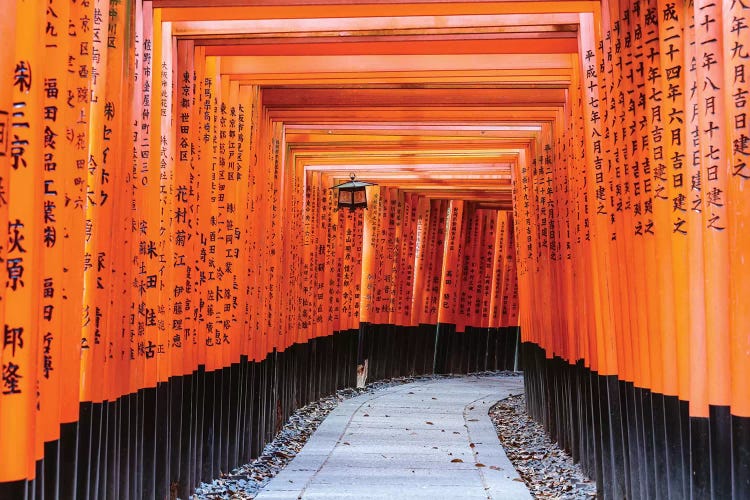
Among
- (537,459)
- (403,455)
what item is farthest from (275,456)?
(537,459)

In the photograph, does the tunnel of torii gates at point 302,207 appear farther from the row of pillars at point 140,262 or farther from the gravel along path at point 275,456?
the gravel along path at point 275,456

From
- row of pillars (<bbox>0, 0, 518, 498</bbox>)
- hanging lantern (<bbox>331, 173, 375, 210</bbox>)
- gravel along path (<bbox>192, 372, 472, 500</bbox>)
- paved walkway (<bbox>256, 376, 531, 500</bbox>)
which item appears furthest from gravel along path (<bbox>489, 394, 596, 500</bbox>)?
hanging lantern (<bbox>331, 173, 375, 210</bbox>)

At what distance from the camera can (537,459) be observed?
8.45 m

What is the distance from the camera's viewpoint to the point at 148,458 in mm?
5363

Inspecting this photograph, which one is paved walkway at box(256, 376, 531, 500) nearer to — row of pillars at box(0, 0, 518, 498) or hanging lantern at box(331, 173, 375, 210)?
row of pillars at box(0, 0, 518, 498)

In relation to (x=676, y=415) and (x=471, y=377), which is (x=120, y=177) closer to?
(x=676, y=415)

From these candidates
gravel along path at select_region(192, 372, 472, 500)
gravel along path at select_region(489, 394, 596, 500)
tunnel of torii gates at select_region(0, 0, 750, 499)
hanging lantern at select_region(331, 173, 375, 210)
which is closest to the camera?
tunnel of torii gates at select_region(0, 0, 750, 499)

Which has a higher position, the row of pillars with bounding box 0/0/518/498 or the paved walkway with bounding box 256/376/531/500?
the row of pillars with bounding box 0/0/518/498

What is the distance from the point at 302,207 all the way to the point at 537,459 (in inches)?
208

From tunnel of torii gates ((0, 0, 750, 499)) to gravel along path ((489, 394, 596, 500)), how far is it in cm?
20

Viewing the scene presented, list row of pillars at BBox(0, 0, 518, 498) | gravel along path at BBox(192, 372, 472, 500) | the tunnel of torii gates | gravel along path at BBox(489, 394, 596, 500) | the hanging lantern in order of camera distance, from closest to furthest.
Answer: row of pillars at BBox(0, 0, 518, 498) < the tunnel of torii gates < gravel along path at BBox(192, 372, 472, 500) < gravel along path at BBox(489, 394, 596, 500) < the hanging lantern

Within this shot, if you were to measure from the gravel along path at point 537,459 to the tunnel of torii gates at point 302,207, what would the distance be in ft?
0.67

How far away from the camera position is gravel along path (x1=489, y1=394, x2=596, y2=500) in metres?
6.82

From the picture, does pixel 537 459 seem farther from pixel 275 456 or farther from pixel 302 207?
pixel 302 207
